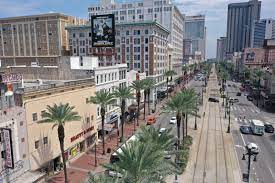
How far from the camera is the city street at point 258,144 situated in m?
38.2

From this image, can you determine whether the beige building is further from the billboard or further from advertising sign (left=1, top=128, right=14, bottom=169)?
the billboard

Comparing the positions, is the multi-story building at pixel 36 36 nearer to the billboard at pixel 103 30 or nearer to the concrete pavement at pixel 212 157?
the billboard at pixel 103 30

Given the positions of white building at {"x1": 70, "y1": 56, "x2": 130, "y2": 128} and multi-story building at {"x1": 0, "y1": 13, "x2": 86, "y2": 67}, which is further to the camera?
multi-story building at {"x1": 0, "y1": 13, "x2": 86, "y2": 67}

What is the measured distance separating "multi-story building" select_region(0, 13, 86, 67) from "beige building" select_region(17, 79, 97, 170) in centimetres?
7396

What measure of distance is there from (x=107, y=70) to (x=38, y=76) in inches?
584

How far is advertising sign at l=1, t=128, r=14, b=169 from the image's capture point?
27055 mm

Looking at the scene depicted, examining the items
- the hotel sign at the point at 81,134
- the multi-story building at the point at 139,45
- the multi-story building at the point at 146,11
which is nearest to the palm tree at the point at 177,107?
the hotel sign at the point at 81,134

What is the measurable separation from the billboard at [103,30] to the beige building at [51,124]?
17.3m

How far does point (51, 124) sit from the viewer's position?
119ft

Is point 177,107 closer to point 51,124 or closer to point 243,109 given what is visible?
point 51,124

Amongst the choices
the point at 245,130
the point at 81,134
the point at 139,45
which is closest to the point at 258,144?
the point at 245,130

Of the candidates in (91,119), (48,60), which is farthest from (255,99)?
(48,60)

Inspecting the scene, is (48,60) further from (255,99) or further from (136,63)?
(255,99)

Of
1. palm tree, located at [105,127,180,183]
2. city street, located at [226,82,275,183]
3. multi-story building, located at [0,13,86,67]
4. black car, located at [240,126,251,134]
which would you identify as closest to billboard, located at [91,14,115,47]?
city street, located at [226,82,275,183]
